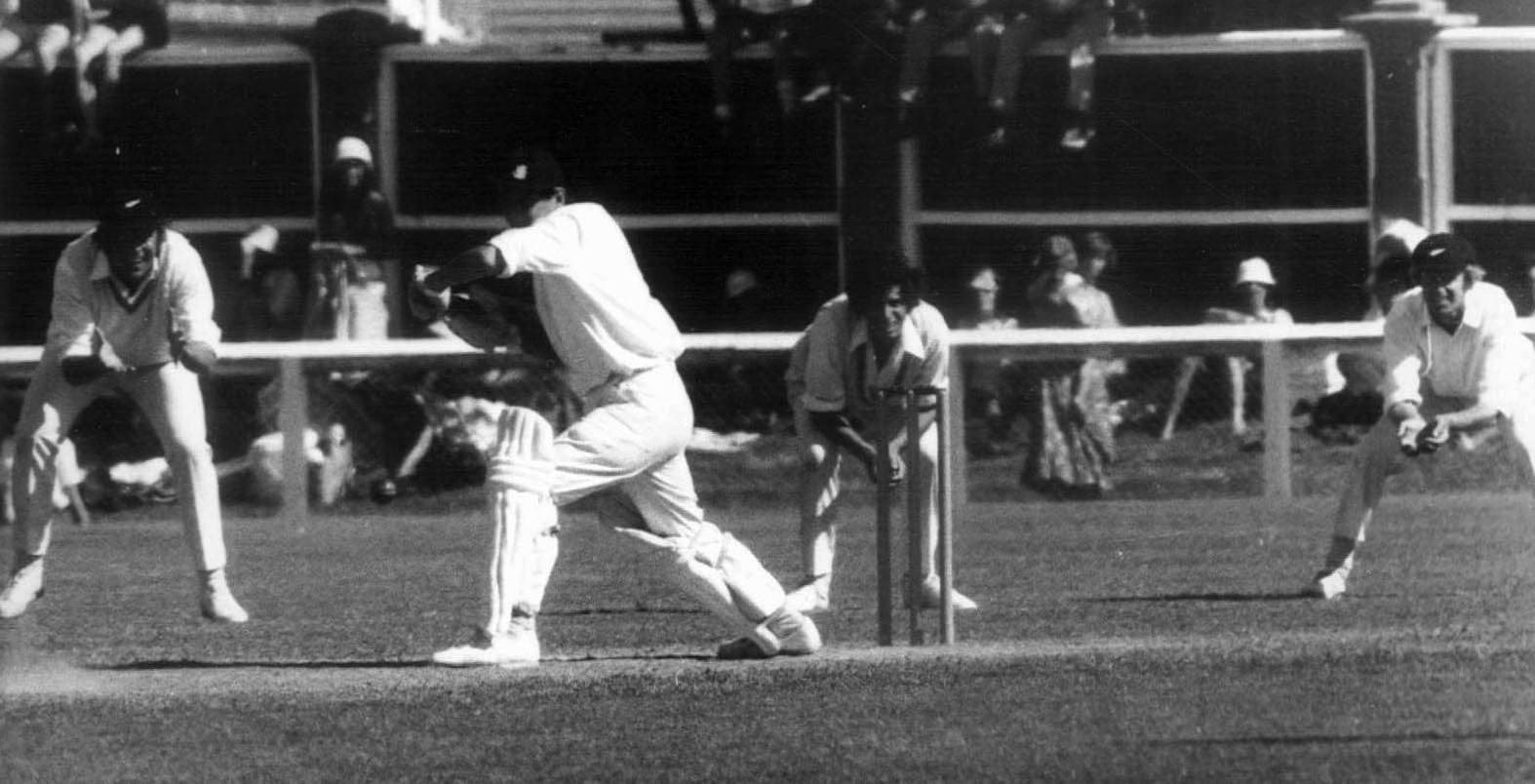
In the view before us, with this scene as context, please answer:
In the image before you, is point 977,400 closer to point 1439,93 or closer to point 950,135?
point 950,135

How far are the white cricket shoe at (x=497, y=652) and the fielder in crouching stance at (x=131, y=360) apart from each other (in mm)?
2524

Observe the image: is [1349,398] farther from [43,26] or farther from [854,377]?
[43,26]

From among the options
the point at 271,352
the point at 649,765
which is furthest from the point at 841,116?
the point at 649,765

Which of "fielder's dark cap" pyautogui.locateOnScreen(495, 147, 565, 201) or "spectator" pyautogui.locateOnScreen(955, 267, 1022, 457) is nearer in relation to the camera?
"fielder's dark cap" pyautogui.locateOnScreen(495, 147, 565, 201)

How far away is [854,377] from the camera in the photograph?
1288cm

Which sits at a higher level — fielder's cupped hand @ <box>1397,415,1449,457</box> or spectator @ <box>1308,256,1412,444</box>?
fielder's cupped hand @ <box>1397,415,1449,457</box>

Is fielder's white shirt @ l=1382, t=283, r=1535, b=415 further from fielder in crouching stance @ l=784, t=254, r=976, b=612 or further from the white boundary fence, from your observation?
the white boundary fence

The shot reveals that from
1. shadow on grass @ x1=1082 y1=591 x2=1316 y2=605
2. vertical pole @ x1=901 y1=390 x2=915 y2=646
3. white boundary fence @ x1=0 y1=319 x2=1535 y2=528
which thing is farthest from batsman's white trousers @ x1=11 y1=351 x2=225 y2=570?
white boundary fence @ x1=0 y1=319 x2=1535 y2=528

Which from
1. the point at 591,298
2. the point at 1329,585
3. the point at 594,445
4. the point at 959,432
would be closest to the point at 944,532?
the point at 594,445

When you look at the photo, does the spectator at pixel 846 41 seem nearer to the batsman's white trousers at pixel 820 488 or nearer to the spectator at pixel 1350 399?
the spectator at pixel 1350 399

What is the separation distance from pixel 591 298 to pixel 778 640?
138cm

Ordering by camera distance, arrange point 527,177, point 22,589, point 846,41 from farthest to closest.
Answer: point 846,41
point 22,589
point 527,177

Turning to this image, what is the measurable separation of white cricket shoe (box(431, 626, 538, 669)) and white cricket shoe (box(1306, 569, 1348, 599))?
418cm

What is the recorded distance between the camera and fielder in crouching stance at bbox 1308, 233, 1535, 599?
1273 centimetres
